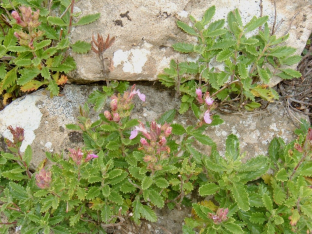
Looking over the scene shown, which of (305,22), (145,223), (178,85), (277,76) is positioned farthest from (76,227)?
(305,22)

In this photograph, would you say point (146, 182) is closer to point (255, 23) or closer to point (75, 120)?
point (75, 120)

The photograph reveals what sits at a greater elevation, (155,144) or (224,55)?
(224,55)

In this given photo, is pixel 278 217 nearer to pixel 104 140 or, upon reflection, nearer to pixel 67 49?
pixel 104 140

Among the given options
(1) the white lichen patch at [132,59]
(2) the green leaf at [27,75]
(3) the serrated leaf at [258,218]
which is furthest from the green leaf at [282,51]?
(2) the green leaf at [27,75]

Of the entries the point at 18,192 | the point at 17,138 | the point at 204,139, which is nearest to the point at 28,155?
the point at 17,138

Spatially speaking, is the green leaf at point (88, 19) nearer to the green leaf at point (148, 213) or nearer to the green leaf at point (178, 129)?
the green leaf at point (178, 129)

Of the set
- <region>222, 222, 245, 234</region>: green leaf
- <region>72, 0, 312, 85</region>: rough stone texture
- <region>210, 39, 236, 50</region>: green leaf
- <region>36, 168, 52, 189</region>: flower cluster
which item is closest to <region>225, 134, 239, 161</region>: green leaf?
<region>222, 222, 245, 234</region>: green leaf
